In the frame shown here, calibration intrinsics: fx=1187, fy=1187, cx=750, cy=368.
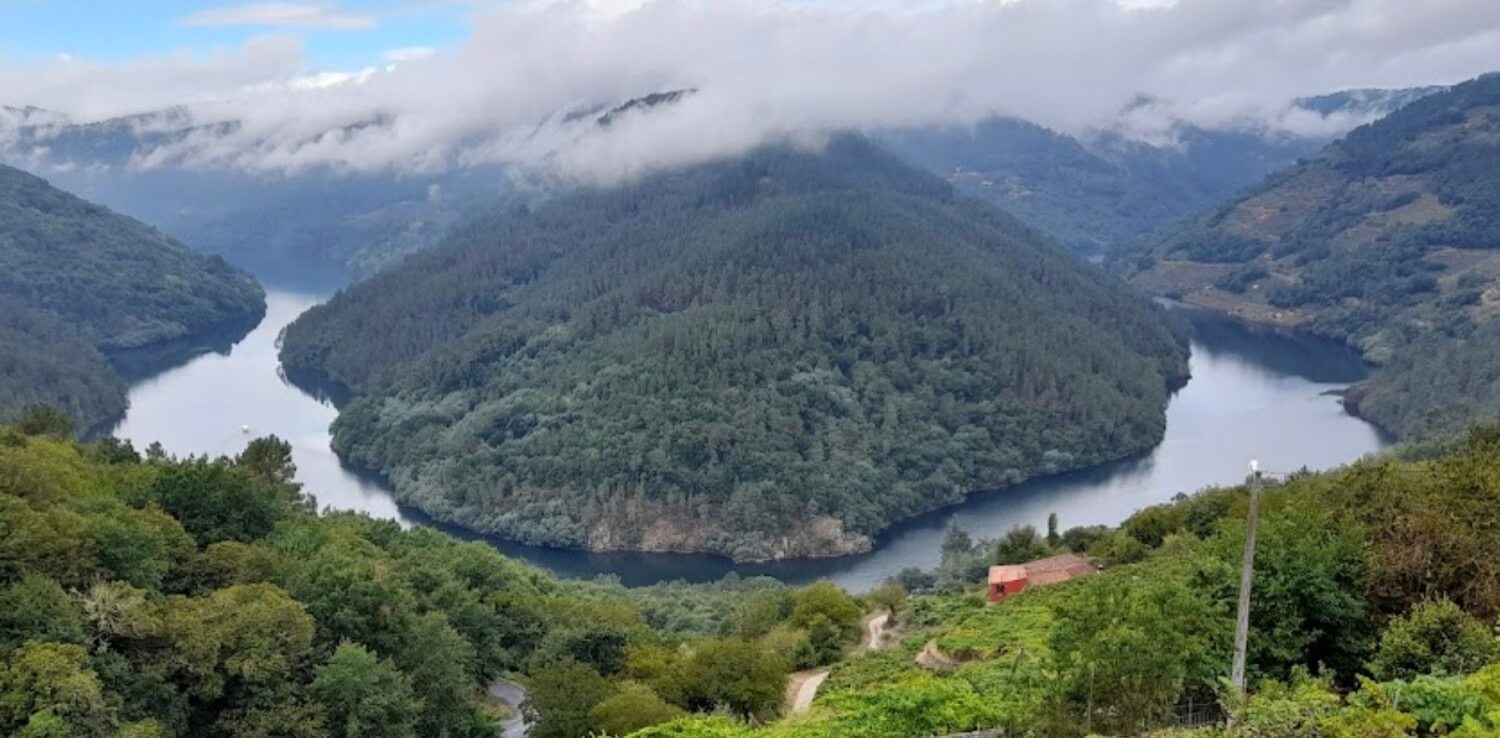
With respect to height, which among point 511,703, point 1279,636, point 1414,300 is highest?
point 1279,636

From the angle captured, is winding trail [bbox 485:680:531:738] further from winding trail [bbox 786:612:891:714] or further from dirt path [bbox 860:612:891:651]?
dirt path [bbox 860:612:891:651]

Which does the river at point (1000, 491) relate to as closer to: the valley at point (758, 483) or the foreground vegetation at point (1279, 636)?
the valley at point (758, 483)

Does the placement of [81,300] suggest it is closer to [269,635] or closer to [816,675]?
[816,675]

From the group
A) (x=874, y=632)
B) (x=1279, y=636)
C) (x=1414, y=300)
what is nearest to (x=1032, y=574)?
(x=874, y=632)

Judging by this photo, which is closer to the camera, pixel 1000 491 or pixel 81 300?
pixel 1000 491

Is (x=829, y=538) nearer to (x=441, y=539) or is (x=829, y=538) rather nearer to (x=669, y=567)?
(x=669, y=567)

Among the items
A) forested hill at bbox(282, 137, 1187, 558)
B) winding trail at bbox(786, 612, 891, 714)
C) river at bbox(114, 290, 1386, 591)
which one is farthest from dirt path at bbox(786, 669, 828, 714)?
forested hill at bbox(282, 137, 1187, 558)

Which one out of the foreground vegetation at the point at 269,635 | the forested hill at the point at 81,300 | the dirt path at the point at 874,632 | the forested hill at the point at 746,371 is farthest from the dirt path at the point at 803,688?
the forested hill at the point at 81,300
